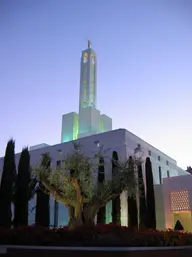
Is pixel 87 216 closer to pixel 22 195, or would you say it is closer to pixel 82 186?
pixel 82 186

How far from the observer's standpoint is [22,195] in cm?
1875

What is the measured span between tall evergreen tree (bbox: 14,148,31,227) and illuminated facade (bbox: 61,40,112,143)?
19964 mm

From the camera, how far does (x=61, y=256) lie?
27.9ft

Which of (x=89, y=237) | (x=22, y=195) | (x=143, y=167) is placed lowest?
(x=89, y=237)

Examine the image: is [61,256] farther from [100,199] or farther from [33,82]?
[33,82]

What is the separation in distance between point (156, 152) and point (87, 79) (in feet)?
65.7

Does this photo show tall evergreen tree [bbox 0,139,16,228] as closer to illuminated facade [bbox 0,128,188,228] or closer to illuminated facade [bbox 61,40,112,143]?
illuminated facade [bbox 0,128,188,228]

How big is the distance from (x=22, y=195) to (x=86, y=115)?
23995 mm

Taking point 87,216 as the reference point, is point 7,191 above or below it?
above

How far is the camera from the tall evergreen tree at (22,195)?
18078 mm

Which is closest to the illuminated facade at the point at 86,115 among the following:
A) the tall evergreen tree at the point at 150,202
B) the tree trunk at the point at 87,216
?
the tall evergreen tree at the point at 150,202

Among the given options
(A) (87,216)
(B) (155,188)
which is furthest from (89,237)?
(B) (155,188)

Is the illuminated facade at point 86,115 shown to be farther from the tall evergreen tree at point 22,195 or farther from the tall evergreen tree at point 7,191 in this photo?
the tall evergreen tree at point 7,191

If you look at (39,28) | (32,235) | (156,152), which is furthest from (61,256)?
(156,152)
